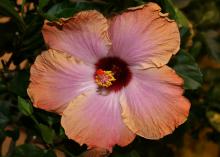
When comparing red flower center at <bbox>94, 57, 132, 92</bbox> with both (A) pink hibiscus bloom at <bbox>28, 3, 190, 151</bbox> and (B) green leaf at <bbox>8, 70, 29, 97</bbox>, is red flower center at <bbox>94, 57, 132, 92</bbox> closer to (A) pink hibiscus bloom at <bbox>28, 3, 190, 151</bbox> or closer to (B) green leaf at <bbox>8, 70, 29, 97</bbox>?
(A) pink hibiscus bloom at <bbox>28, 3, 190, 151</bbox>

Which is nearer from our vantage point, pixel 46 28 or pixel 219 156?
pixel 46 28

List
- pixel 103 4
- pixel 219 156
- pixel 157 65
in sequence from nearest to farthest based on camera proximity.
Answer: pixel 157 65 < pixel 103 4 < pixel 219 156

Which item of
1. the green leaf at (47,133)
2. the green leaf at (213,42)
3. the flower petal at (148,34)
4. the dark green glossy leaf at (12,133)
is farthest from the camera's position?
the green leaf at (213,42)

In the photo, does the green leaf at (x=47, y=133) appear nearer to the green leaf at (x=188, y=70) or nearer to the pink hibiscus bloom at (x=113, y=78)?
the pink hibiscus bloom at (x=113, y=78)

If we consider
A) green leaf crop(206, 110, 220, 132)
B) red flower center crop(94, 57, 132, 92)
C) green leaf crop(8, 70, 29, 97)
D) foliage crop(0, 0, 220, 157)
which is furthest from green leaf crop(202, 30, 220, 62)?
green leaf crop(8, 70, 29, 97)

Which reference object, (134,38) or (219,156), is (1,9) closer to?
(134,38)

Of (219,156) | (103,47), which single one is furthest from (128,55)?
(219,156)

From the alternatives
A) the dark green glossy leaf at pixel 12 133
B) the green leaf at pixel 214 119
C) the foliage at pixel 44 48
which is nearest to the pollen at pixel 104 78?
the foliage at pixel 44 48
